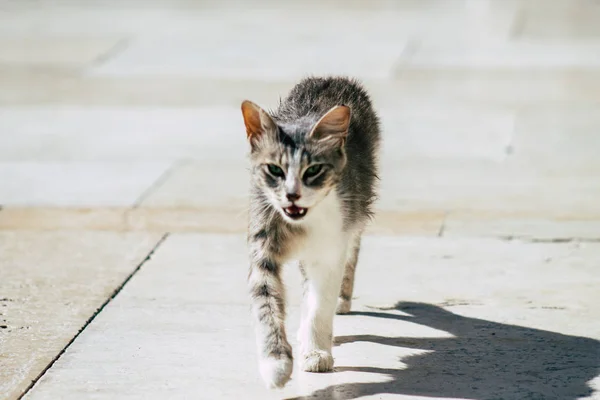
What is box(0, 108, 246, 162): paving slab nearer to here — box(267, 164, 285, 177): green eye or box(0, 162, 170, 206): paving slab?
box(0, 162, 170, 206): paving slab

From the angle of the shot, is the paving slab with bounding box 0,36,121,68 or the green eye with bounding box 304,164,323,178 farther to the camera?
the paving slab with bounding box 0,36,121,68

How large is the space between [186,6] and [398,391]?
1371 centimetres

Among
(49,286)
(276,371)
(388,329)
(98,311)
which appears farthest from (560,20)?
(276,371)

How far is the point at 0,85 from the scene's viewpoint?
1291 cm

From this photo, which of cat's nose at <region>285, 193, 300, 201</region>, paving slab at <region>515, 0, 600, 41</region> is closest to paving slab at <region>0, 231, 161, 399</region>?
cat's nose at <region>285, 193, 300, 201</region>

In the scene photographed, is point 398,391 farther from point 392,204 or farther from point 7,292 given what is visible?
point 392,204

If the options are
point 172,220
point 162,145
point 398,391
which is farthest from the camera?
point 162,145

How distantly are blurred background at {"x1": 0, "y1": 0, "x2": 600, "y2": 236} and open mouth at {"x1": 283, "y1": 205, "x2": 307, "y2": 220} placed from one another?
9.48 feet

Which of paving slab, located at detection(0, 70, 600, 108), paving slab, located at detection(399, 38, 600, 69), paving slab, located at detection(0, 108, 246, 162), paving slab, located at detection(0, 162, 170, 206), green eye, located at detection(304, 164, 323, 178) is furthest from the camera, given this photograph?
paving slab, located at detection(399, 38, 600, 69)

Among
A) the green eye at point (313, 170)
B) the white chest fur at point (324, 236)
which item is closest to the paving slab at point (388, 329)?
the white chest fur at point (324, 236)

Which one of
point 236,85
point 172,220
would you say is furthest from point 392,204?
point 236,85

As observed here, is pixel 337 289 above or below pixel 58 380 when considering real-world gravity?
above

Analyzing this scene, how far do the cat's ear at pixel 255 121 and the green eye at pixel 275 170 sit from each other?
18 cm

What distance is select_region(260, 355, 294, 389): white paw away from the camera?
516 cm
